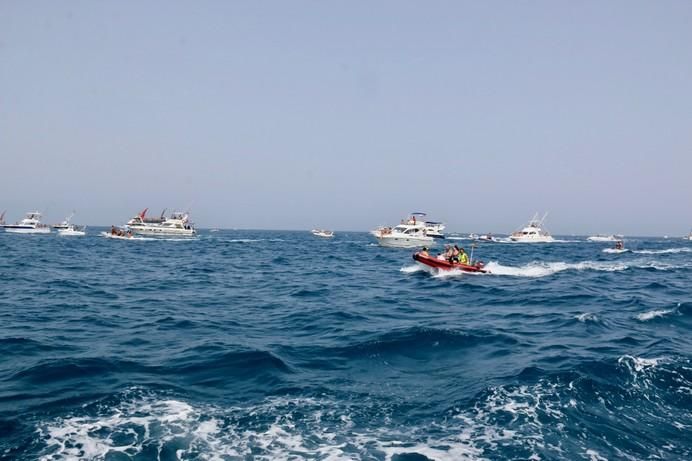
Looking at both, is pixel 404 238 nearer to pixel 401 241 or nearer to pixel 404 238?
pixel 404 238

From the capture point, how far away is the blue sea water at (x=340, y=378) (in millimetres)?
7520

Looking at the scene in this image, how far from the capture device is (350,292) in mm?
25000

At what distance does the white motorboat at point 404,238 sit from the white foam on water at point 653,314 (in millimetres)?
57073

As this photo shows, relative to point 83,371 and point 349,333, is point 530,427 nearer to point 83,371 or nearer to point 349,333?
point 349,333

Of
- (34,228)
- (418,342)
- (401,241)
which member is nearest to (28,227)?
(34,228)

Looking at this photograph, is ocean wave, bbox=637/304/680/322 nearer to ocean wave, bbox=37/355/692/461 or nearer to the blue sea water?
the blue sea water

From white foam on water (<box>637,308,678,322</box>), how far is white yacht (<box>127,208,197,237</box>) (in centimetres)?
8914

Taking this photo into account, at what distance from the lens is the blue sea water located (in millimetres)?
7520

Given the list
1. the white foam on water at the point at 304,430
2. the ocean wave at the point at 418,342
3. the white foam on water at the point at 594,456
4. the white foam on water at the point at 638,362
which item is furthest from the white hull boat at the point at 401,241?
the white foam on water at the point at 594,456

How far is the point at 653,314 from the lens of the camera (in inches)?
711

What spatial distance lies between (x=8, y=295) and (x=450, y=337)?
61.3ft

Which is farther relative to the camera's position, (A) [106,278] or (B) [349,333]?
(A) [106,278]

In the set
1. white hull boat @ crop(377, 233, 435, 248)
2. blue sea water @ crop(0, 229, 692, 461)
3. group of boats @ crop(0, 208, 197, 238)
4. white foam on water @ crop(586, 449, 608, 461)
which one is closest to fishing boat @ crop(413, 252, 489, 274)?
blue sea water @ crop(0, 229, 692, 461)

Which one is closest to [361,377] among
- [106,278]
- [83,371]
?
[83,371]
